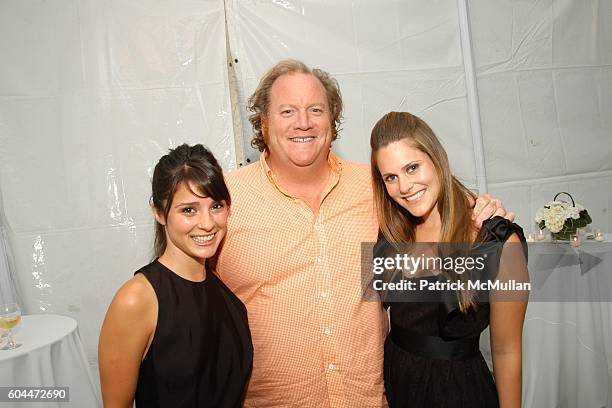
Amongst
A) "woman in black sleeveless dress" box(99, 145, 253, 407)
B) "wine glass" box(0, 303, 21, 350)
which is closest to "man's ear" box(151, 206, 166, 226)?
"woman in black sleeveless dress" box(99, 145, 253, 407)

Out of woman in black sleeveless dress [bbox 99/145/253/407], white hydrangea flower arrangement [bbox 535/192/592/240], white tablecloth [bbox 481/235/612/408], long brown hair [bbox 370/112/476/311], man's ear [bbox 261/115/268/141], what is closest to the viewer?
woman in black sleeveless dress [bbox 99/145/253/407]

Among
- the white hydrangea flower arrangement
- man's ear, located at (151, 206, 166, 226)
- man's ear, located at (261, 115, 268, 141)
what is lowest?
the white hydrangea flower arrangement

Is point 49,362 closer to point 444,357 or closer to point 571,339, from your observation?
point 444,357

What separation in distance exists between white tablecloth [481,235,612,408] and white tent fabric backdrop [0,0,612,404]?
0.97 m

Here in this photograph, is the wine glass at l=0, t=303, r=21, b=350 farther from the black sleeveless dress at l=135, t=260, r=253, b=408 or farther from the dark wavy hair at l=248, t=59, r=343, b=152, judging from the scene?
the dark wavy hair at l=248, t=59, r=343, b=152

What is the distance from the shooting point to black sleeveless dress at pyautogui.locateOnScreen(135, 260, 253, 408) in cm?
141

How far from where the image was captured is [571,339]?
2.69m

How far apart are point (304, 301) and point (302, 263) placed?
14 cm

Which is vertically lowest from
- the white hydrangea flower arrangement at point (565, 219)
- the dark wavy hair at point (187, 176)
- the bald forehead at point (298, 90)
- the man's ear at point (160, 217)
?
the white hydrangea flower arrangement at point (565, 219)

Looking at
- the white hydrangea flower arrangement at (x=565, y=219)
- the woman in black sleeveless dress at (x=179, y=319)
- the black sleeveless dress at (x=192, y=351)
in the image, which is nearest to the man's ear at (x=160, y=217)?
the woman in black sleeveless dress at (x=179, y=319)

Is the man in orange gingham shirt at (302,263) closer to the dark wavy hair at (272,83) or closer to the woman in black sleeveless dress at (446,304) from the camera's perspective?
the dark wavy hair at (272,83)

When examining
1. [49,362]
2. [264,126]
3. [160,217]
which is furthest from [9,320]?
[264,126]

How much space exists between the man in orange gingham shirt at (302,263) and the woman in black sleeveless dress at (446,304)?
0.15 meters

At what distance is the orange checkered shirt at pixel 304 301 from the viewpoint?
1674mm
